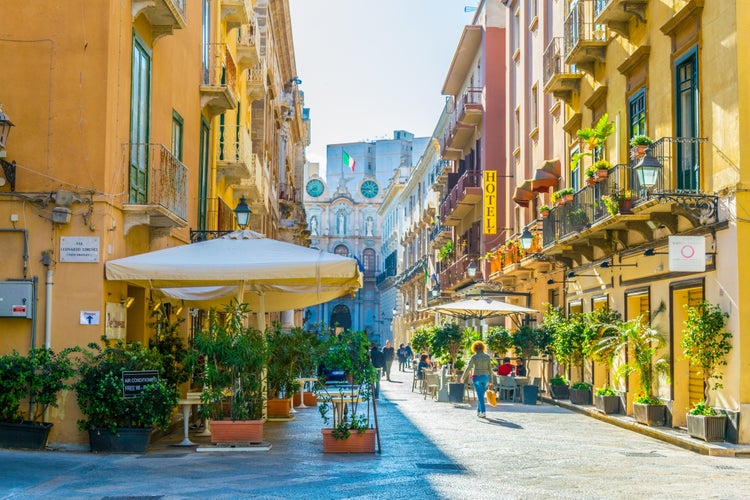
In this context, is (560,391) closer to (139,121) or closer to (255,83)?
(255,83)

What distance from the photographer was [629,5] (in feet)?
63.5

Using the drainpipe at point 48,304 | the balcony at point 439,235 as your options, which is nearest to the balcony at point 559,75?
the drainpipe at point 48,304

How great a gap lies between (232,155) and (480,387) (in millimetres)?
8721

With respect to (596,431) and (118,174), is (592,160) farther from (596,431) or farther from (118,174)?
(118,174)

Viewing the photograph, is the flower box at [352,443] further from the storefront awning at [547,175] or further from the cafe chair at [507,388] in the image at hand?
the storefront awning at [547,175]

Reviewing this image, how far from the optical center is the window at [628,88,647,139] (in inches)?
773

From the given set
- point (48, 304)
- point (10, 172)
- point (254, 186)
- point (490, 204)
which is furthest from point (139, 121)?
point (490, 204)

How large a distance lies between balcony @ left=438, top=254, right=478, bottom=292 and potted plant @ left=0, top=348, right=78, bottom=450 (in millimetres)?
26905

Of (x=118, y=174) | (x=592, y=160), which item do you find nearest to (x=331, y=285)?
(x=118, y=174)

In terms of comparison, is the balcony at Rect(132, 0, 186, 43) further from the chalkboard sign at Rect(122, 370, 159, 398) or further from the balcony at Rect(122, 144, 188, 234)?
the chalkboard sign at Rect(122, 370, 159, 398)

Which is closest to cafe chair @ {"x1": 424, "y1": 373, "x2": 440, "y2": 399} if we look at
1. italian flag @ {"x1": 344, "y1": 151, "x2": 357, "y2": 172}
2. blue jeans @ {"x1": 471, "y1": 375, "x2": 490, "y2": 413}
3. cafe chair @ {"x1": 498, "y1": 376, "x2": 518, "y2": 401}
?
cafe chair @ {"x1": 498, "y1": 376, "x2": 518, "y2": 401}

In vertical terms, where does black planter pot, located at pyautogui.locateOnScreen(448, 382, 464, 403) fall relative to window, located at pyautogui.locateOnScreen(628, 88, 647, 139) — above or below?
below

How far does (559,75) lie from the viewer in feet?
80.4

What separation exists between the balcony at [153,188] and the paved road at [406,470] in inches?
129
